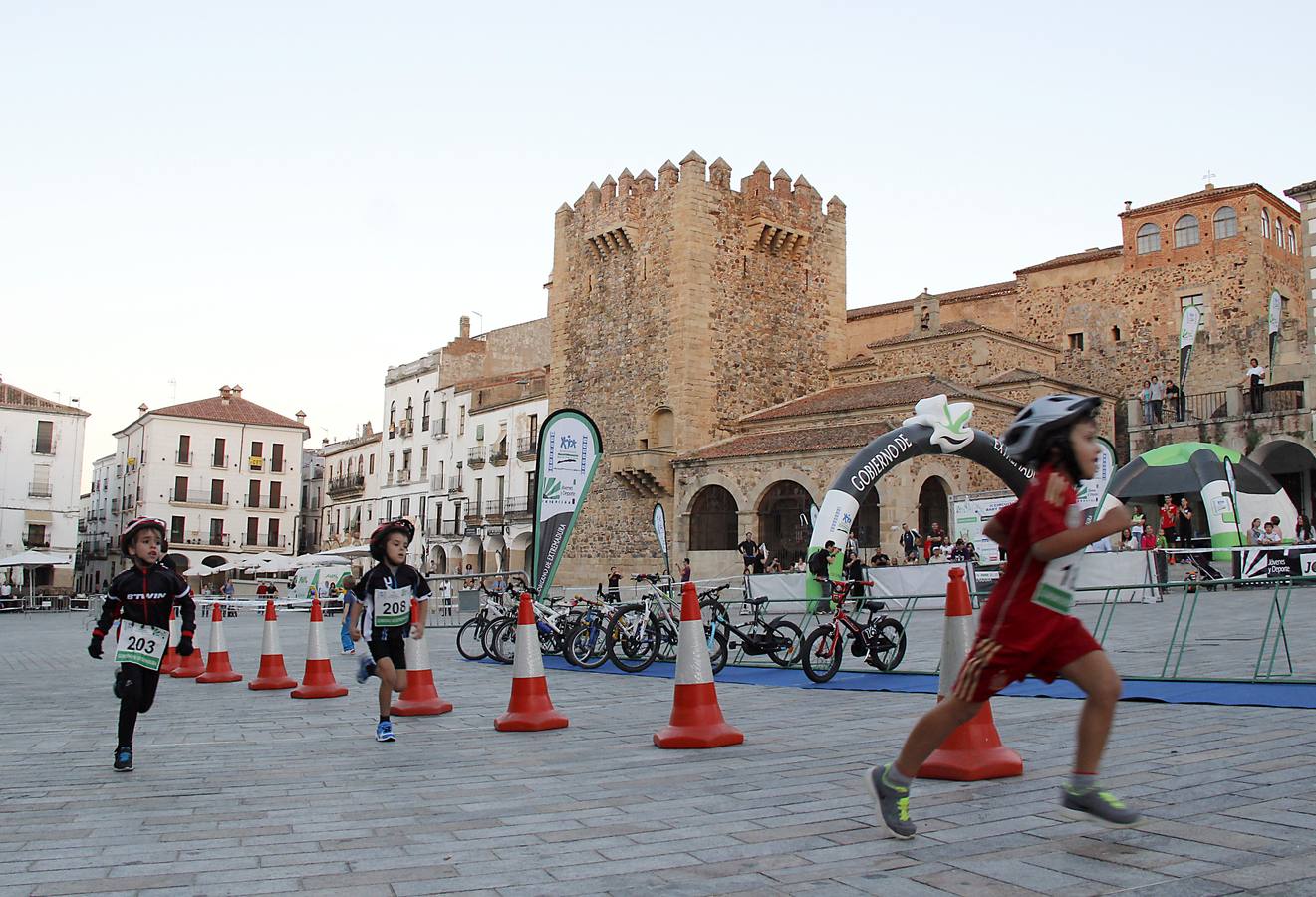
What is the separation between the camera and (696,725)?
21.6 feet

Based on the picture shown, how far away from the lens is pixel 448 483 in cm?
5338

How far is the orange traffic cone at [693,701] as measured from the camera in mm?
6523

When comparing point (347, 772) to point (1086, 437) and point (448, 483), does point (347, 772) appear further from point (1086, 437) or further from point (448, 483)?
point (448, 483)

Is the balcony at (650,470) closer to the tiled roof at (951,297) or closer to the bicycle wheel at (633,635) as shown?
the tiled roof at (951,297)

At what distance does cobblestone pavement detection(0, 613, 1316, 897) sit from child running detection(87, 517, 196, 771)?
44cm

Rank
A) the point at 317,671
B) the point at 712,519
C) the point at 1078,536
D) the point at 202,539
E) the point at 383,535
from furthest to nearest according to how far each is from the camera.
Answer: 1. the point at 202,539
2. the point at 712,519
3. the point at 317,671
4. the point at 383,535
5. the point at 1078,536

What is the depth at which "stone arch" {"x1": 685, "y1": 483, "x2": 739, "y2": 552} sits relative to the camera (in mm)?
32375

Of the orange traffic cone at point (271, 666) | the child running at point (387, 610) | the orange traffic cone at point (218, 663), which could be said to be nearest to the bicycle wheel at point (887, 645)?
the child running at point (387, 610)

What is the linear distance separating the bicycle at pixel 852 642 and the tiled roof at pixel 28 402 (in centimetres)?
5467

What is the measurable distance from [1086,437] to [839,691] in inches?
248

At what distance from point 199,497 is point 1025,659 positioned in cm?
6388

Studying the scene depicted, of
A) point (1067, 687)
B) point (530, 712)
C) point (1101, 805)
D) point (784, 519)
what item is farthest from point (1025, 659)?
point (784, 519)

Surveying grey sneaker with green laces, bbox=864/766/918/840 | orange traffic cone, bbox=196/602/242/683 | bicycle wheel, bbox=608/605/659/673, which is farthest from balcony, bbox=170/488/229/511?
grey sneaker with green laces, bbox=864/766/918/840

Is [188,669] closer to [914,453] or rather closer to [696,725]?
[696,725]
